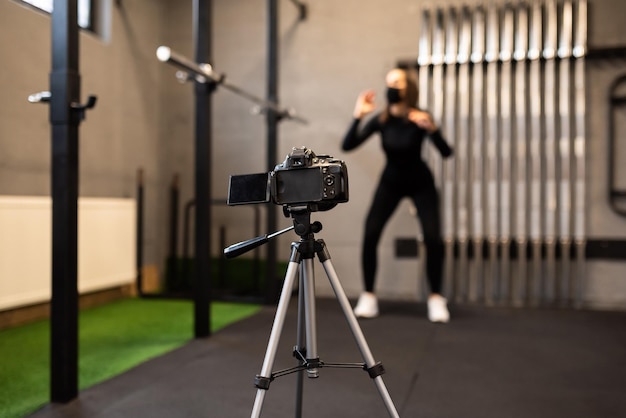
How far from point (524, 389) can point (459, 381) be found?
8.9 inches

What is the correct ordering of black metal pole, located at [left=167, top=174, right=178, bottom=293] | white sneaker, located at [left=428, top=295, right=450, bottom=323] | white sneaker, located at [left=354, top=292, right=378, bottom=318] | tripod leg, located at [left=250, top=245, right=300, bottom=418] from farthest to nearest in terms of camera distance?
1. black metal pole, located at [left=167, top=174, right=178, bottom=293]
2. white sneaker, located at [left=354, top=292, right=378, bottom=318]
3. white sneaker, located at [left=428, top=295, right=450, bottom=323]
4. tripod leg, located at [left=250, top=245, right=300, bottom=418]

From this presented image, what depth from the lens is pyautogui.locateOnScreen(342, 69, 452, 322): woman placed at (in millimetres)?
3400

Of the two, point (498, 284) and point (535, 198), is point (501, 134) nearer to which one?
point (535, 198)

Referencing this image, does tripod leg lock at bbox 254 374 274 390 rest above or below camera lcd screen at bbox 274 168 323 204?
below

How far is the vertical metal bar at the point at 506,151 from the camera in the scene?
4.00m

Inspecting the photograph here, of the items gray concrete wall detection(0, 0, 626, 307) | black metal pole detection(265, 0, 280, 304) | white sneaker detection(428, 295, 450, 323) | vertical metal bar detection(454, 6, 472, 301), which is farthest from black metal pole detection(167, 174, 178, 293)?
vertical metal bar detection(454, 6, 472, 301)

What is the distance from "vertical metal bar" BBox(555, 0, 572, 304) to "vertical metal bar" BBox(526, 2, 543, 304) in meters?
0.13

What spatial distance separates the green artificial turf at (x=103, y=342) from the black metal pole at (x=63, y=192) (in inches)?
5.7

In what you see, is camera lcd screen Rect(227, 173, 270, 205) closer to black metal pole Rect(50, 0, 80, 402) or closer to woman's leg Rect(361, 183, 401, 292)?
black metal pole Rect(50, 0, 80, 402)

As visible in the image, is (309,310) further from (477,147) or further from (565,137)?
(565,137)

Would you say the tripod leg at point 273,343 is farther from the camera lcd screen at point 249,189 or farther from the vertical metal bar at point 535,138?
the vertical metal bar at point 535,138

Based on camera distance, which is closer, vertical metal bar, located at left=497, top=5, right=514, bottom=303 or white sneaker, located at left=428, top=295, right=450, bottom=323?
white sneaker, located at left=428, top=295, right=450, bottom=323

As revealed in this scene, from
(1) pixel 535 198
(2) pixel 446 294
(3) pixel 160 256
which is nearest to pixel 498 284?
(2) pixel 446 294

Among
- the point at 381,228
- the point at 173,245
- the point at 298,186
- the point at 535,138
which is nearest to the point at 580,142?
the point at 535,138
